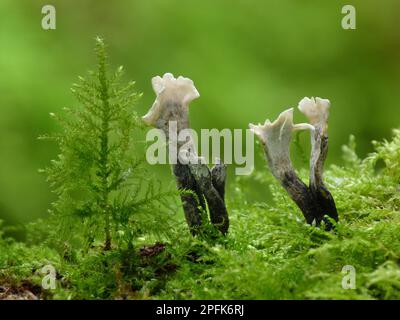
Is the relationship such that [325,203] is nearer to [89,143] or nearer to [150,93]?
[89,143]

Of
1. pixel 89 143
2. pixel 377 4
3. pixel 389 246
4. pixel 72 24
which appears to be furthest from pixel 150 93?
pixel 389 246

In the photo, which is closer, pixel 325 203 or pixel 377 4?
pixel 325 203

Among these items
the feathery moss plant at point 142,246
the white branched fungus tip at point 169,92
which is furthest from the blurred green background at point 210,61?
the white branched fungus tip at point 169,92

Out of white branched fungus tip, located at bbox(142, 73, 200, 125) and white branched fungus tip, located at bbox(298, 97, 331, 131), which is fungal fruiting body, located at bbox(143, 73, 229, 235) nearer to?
white branched fungus tip, located at bbox(142, 73, 200, 125)

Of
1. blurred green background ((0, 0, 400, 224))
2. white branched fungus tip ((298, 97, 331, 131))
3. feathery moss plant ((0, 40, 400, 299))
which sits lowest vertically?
feathery moss plant ((0, 40, 400, 299))

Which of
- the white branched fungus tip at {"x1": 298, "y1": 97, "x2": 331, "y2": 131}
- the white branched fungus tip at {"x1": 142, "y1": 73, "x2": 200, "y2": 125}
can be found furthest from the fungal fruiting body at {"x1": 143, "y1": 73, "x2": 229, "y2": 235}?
the white branched fungus tip at {"x1": 298, "y1": 97, "x2": 331, "y2": 131}
